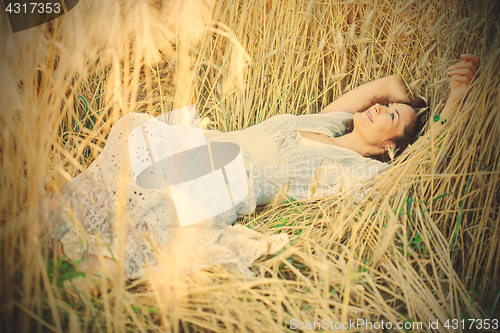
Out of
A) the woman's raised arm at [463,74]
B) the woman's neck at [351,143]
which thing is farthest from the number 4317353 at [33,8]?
the woman's raised arm at [463,74]

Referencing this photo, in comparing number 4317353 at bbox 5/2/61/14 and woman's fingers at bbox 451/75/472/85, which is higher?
number 4317353 at bbox 5/2/61/14

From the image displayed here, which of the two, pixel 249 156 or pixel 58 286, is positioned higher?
pixel 249 156

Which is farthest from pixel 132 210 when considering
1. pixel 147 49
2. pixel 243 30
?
pixel 243 30

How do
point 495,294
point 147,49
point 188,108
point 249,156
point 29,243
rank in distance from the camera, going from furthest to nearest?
point 188,108 → point 249,156 → point 147,49 → point 495,294 → point 29,243

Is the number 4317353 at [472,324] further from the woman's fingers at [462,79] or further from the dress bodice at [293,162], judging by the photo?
the woman's fingers at [462,79]

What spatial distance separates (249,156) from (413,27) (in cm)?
103

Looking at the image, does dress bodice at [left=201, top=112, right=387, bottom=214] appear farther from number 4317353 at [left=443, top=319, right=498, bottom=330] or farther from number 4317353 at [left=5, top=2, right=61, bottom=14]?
number 4317353 at [left=5, top=2, right=61, bottom=14]

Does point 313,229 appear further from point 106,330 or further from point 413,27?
point 413,27

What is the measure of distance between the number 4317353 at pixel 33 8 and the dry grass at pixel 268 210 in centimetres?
5

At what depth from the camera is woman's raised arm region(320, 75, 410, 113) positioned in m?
1.23

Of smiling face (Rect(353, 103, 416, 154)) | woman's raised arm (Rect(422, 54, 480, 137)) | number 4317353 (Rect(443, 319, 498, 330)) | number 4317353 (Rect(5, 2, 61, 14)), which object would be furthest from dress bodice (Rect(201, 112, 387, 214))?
number 4317353 (Rect(5, 2, 61, 14))

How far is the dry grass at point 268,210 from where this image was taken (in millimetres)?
566

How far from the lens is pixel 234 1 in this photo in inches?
A: 45.1

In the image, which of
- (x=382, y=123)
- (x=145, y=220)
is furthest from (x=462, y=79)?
(x=145, y=220)
